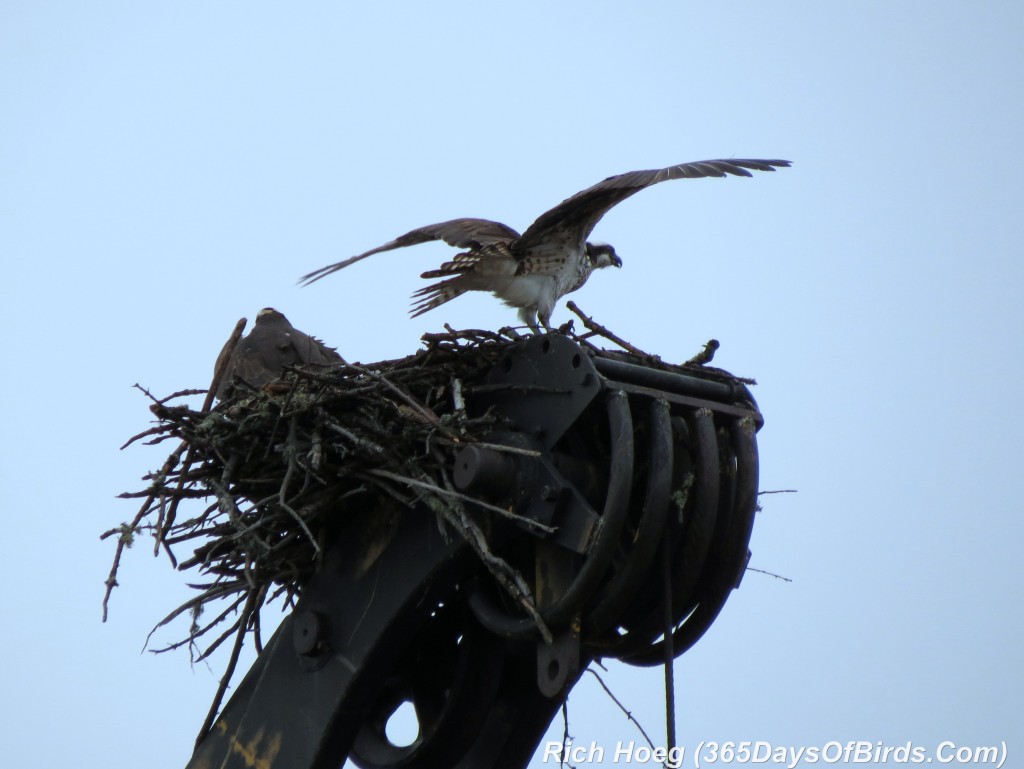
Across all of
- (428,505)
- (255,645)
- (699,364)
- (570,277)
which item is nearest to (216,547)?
(255,645)

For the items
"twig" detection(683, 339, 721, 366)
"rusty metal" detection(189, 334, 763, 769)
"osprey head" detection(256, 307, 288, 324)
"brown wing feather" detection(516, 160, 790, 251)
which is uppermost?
"osprey head" detection(256, 307, 288, 324)

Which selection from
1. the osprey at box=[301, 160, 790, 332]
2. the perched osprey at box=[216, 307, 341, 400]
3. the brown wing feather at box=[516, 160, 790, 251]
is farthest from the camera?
the perched osprey at box=[216, 307, 341, 400]

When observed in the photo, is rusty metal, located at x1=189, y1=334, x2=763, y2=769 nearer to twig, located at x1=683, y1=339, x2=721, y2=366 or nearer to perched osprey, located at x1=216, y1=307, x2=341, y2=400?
twig, located at x1=683, y1=339, x2=721, y2=366

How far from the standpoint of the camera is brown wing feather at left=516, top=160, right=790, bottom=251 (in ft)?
15.6

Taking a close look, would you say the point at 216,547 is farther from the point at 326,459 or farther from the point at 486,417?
the point at 486,417

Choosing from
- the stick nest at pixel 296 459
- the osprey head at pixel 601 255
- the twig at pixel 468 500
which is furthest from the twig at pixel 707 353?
→ the osprey head at pixel 601 255

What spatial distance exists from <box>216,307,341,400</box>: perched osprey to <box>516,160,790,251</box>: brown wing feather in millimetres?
1584

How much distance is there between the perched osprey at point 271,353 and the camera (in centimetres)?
658

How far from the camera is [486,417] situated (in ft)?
12.7

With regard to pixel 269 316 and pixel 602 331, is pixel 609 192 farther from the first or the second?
pixel 269 316

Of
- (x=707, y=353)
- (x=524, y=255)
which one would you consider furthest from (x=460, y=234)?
(x=707, y=353)

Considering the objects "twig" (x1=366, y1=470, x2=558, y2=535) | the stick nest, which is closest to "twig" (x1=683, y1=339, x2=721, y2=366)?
the stick nest

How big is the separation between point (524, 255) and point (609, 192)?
2.67 feet

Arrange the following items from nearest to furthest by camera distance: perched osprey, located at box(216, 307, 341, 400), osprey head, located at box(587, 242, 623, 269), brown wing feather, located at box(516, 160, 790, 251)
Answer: brown wing feather, located at box(516, 160, 790, 251) < perched osprey, located at box(216, 307, 341, 400) < osprey head, located at box(587, 242, 623, 269)
